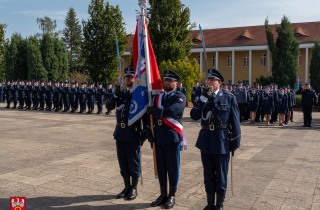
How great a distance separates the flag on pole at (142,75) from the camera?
197 inches

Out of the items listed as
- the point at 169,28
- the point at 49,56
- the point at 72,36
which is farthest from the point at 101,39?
the point at 72,36

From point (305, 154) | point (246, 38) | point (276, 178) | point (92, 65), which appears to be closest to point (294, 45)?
point (246, 38)

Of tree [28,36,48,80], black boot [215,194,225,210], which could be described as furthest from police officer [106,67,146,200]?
tree [28,36,48,80]

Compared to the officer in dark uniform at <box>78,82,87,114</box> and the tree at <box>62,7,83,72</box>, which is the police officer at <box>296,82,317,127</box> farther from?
the tree at <box>62,7,83,72</box>

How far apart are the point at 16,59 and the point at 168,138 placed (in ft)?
137

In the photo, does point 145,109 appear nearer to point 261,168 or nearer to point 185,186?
point 185,186

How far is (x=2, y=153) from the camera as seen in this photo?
8141 mm

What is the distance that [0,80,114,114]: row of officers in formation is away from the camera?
20.6 meters

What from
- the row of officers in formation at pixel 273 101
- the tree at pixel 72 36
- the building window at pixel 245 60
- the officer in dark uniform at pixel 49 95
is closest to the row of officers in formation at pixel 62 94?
the officer in dark uniform at pixel 49 95

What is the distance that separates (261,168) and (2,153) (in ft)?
20.6

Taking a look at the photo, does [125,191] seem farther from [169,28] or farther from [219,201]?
[169,28]

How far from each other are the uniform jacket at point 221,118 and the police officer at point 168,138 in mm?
398

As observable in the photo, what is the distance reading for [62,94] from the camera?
2172 centimetres

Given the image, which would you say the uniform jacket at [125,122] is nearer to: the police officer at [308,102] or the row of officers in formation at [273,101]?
the row of officers in formation at [273,101]
